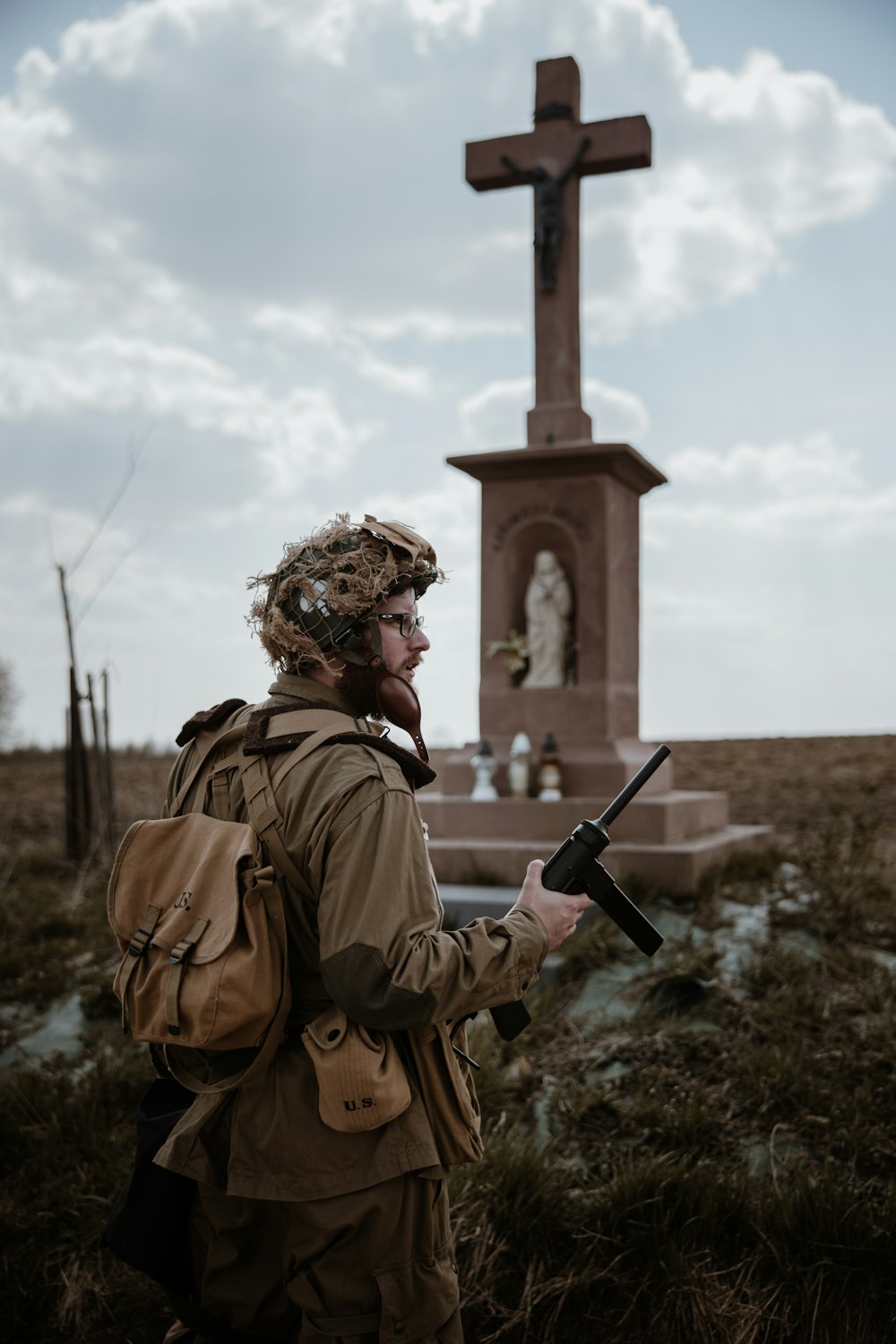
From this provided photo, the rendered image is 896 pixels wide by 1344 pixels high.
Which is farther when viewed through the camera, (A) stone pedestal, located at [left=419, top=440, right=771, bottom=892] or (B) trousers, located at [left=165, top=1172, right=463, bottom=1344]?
(A) stone pedestal, located at [left=419, top=440, right=771, bottom=892]

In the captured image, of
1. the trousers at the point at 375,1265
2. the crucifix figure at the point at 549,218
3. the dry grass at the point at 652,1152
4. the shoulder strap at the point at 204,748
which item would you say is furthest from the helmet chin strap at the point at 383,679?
the crucifix figure at the point at 549,218

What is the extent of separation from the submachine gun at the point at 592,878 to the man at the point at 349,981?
0.07 metres

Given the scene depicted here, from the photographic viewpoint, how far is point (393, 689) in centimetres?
227

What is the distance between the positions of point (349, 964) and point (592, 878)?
673 millimetres

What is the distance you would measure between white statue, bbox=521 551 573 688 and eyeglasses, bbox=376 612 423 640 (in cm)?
585

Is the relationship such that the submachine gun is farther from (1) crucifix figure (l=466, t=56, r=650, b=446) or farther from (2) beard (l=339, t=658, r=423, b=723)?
(1) crucifix figure (l=466, t=56, r=650, b=446)

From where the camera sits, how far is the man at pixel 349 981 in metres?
1.98

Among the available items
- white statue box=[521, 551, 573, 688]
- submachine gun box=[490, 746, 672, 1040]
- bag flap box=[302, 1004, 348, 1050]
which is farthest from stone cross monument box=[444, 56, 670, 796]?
bag flap box=[302, 1004, 348, 1050]

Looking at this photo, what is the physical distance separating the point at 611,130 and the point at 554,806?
5.03 m

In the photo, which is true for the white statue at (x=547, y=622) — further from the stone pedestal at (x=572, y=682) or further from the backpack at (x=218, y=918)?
the backpack at (x=218, y=918)

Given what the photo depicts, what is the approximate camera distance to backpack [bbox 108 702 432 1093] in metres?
2.01

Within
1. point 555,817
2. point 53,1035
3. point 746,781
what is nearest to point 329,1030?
point 53,1035

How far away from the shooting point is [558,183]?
8625mm

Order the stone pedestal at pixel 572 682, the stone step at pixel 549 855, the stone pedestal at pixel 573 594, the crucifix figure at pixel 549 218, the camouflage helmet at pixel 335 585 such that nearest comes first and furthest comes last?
the camouflage helmet at pixel 335 585
the stone step at pixel 549 855
the stone pedestal at pixel 572 682
the stone pedestal at pixel 573 594
the crucifix figure at pixel 549 218
